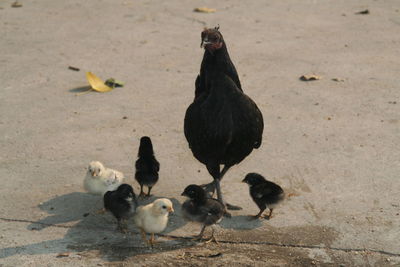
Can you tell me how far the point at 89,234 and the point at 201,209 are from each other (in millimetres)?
1152

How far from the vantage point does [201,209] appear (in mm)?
5941

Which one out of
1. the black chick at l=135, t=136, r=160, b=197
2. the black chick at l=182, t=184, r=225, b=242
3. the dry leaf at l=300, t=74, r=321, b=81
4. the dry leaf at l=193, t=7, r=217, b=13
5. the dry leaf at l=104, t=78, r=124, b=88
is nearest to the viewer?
the black chick at l=182, t=184, r=225, b=242

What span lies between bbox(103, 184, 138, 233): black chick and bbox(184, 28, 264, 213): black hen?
0.88 m

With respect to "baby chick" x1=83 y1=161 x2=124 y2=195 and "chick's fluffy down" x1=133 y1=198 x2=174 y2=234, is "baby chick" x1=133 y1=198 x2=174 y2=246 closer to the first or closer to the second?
"chick's fluffy down" x1=133 y1=198 x2=174 y2=234

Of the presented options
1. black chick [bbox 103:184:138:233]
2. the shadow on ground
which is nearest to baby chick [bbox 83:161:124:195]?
the shadow on ground

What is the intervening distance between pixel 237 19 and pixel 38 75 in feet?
15.3

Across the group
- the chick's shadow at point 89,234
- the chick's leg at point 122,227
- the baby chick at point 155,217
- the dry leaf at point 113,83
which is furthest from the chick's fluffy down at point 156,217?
the dry leaf at point 113,83

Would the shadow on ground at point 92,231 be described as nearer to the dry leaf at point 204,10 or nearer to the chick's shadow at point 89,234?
the chick's shadow at point 89,234

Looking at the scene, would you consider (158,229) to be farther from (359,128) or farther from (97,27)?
(97,27)

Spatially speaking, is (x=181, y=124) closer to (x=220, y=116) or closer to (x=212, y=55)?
(x=212, y=55)

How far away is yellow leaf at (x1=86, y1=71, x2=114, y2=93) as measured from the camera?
31.5ft

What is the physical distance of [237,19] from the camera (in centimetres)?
1296

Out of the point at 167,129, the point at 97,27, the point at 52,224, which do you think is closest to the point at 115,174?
the point at 52,224

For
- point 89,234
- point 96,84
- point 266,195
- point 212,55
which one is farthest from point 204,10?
point 89,234
